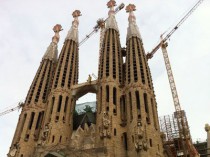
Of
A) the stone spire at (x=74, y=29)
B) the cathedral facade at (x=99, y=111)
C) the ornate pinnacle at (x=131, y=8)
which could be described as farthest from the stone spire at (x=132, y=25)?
the stone spire at (x=74, y=29)

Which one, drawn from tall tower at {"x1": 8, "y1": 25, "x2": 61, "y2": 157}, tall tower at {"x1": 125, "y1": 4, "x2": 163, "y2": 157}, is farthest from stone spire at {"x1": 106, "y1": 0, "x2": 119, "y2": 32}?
Result: tall tower at {"x1": 8, "y1": 25, "x2": 61, "y2": 157}

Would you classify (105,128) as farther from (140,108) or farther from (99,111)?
(140,108)

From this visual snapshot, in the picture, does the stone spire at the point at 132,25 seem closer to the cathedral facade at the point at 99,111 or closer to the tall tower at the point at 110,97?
the cathedral facade at the point at 99,111

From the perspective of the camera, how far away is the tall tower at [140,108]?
120 feet

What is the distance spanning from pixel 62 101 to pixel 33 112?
204 inches

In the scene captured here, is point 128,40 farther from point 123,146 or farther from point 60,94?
point 123,146

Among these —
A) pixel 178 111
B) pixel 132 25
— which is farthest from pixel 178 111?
pixel 132 25

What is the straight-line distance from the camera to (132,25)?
6175 centimetres

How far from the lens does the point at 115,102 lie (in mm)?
44031

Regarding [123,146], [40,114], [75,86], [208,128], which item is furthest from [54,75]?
[208,128]

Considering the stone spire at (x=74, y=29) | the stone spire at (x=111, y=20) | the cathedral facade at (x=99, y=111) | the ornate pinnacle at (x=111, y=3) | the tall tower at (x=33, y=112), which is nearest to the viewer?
the cathedral facade at (x=99, y=111)

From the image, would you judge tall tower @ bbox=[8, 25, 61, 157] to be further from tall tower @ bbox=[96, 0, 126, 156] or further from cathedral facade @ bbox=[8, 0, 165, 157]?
tall tower @ bbox=[96, 0, 126, 156]

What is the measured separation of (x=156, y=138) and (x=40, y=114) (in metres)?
20.6

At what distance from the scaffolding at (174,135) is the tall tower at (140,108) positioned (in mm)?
11195
